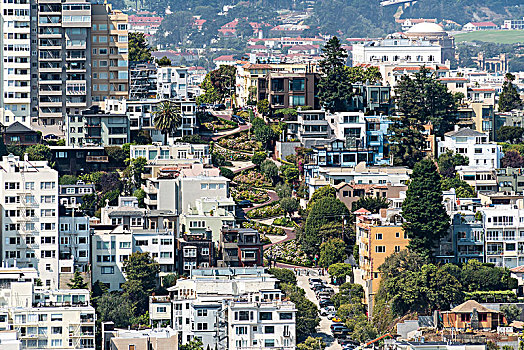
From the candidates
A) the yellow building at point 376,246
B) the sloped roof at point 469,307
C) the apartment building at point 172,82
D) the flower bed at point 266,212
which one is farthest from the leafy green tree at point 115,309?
the apartment building at point 172,82

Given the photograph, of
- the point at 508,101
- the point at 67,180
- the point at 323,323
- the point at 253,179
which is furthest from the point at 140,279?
the point at 508,101

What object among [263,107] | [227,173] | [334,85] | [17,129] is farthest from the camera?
[263,107]

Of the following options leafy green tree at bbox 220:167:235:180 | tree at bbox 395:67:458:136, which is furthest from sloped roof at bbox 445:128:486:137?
leafy green tree at bbox 220:167:235:180

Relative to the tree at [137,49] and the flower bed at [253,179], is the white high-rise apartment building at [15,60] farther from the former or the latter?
the flower bed at [253,179]

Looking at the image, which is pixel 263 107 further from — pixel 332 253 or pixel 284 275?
pixel 284 275

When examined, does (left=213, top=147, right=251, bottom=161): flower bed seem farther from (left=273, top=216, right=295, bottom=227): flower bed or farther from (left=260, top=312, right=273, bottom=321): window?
(left=260, top=312, right=273, bottom=321): window

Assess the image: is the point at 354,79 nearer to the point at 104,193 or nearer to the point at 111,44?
the point at 111,44
